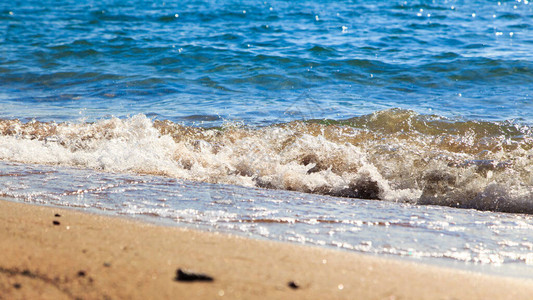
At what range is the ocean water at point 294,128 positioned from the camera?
9.29 ft

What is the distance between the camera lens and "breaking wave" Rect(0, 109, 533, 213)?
387 cm

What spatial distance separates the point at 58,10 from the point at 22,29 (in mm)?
2848

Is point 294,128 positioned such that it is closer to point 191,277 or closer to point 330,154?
point 330,154

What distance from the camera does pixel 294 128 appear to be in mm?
5527

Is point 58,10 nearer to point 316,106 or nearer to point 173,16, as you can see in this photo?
point 173,16

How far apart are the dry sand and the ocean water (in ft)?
0.96

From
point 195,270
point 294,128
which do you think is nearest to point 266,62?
point 294,128

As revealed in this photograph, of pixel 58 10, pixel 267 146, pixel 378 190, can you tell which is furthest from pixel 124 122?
pixel 58 10

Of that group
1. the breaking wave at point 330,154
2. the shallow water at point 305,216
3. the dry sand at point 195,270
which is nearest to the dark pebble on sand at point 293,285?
the dry sand at point 195,270

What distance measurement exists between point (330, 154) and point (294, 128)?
1.13 m

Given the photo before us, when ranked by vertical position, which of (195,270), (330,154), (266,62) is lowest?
(266,62)

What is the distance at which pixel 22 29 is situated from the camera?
42.5 ft

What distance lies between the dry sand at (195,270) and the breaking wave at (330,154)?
5.89 feet

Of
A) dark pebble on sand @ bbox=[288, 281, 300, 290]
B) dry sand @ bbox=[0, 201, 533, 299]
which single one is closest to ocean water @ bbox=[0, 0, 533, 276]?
dry sand @ bbox=[0, 201, 533, 299]
